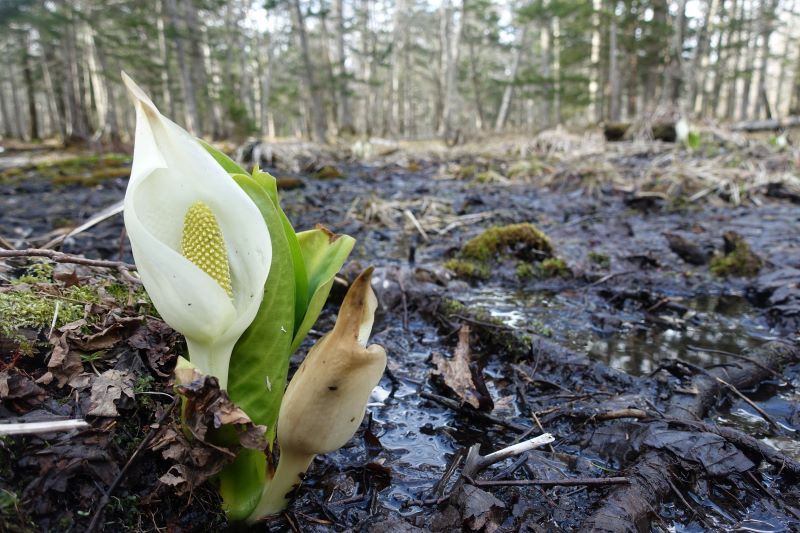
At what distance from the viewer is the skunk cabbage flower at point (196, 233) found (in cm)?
92

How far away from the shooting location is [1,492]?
835 millimetres

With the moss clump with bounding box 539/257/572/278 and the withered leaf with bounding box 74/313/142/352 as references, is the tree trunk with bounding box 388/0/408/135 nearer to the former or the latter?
the moss clump with bounding box 539/257/572/278

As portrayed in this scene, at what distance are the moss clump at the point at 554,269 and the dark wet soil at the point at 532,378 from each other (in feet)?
0.19

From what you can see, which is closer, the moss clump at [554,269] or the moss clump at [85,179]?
the moss clump at [554,269]

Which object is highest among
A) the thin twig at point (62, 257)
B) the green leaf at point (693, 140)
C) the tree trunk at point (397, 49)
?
the tree trunk at point (397, 49)

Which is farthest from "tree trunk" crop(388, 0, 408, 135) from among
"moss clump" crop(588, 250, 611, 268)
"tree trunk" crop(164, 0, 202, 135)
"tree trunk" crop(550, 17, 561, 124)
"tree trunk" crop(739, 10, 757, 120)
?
"moss clump" crop(588, 250, 611, 268)

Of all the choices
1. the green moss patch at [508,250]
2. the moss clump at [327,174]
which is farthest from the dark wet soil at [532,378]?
the moss clump at [327,174]

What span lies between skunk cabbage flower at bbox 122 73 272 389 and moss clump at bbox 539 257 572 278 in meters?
2.50

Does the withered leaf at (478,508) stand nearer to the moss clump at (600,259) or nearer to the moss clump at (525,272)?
the moss clump at (525,272)

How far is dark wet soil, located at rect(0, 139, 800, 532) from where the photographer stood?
113 cm

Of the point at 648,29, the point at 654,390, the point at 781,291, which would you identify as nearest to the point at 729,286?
the point at 781,291

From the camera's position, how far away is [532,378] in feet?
6.26

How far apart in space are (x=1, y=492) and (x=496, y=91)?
3269 centimetres

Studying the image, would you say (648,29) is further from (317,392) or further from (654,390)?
(317,392)
